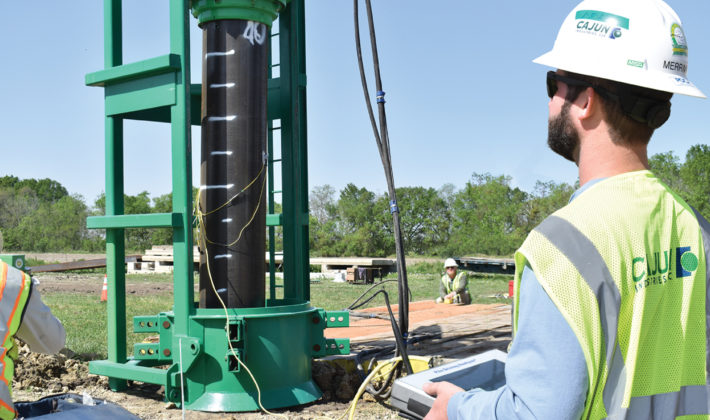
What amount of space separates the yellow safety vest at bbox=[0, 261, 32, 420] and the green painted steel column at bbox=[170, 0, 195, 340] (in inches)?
95.5

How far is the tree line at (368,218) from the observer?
62062 millimetres

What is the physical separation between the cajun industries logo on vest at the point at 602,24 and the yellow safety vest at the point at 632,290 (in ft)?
1.39

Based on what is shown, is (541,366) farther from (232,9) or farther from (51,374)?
(51,374)

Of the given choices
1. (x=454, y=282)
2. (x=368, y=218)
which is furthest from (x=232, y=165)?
(x=368, y=218)

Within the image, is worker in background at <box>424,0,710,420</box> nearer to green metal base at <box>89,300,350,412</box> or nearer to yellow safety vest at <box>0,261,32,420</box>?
yellow safety vest at <box>0,261,32,420</box>

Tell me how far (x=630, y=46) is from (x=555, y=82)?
9.2 inches

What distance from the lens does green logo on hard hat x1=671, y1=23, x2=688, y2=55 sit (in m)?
2.01

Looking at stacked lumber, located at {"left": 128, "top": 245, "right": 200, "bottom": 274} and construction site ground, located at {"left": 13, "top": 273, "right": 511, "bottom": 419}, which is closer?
construction site ground, located at {"left": 13, "top": 273, "right": 511, "bottom": 419}

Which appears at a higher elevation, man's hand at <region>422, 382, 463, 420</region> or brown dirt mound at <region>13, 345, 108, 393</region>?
man's hand at <region>422, 382, 463, 420</region>

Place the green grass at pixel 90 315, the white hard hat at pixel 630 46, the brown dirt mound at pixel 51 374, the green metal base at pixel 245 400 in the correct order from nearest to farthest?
the white hard hat at pixel 630 46 < the green metal base at pixel 245 400 < the brown dirt mound at pixel 51 374 < the green grass at pixel 90 315

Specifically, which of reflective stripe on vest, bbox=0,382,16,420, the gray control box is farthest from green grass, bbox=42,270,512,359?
the gray control box

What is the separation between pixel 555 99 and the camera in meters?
2.07

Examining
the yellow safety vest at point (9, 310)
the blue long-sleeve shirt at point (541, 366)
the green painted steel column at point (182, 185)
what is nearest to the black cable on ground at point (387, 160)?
the green painted steel column at point (182, 185)

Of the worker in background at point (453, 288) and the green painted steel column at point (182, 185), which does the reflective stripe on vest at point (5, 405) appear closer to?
the green painted steel column at point (182, 185)
